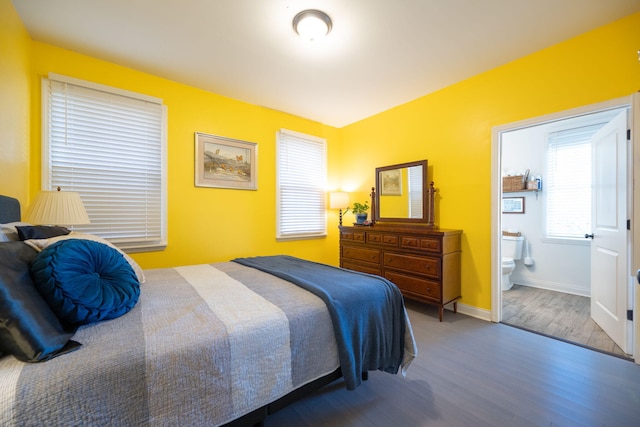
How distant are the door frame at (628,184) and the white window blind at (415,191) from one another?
0.79 meters

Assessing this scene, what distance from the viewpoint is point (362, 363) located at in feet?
4.80

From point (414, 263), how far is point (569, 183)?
2.88 metres

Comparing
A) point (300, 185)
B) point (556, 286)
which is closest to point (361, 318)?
point (300, 185)

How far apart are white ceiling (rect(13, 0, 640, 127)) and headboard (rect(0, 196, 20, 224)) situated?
1.47 metres

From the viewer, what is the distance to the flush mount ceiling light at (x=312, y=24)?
194 cm

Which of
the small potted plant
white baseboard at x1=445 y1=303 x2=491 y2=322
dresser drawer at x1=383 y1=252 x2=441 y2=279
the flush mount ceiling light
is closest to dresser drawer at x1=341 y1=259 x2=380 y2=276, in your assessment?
dresser drawer at x1=383 y1=252 x2=441 y2=279

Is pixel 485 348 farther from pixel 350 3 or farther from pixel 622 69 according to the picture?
pixel 350 3

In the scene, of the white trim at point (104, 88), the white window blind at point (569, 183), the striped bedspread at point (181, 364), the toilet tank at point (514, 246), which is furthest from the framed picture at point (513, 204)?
the white trim at point (104, 88)

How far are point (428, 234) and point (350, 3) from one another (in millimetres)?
2194

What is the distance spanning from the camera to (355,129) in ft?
14.0

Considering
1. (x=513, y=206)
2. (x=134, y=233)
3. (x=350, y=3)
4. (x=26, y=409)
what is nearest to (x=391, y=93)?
(x=350, y=3)

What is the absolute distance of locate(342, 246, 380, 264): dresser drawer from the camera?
131 inches

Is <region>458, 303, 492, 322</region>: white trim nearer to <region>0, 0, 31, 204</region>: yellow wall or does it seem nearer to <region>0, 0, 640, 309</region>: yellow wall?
<region>0, 0, 640, 309</region>: yellow wall

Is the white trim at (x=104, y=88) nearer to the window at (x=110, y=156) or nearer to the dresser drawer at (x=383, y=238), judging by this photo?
the window at (x=110, y=156)
